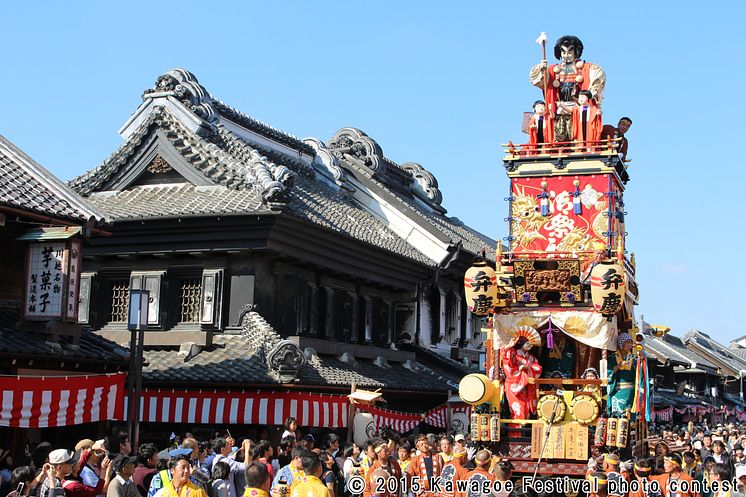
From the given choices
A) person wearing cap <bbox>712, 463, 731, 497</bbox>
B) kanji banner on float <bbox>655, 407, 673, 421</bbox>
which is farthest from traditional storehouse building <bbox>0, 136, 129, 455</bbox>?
kanji banner on float <bbox>655, 407, 673, 421</bbox>

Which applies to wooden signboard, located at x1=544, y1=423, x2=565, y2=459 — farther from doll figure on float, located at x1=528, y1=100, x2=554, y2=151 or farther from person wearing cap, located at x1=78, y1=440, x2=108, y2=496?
person wearing cap, located at x1=78, y1=440, x2=108, y2=496

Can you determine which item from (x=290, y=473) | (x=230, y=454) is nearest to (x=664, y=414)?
(x=230, y=454)

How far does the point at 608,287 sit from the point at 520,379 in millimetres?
2680

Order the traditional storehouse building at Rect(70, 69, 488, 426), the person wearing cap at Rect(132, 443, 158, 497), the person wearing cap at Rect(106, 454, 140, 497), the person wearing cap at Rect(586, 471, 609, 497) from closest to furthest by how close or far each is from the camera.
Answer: the person wearing cap at Rect(106, 454, 140, 497) < the person wearing cap at Rect(132, 443, 158, 497) < the person wearing cap at Rect(586, 471, 609, 497) < the traditional storehouse building at Rect(70, 69, 488, 426)

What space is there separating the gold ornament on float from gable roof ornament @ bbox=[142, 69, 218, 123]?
12351mm

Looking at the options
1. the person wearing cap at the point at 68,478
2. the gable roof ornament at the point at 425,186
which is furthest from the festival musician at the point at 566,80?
the gable roof ornament at the point at 425,186

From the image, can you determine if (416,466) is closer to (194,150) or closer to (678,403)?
(194,150)

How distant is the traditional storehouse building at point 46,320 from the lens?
15.2 m

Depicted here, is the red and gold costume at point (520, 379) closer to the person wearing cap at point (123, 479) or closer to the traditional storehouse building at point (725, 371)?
the person wearing cap at point (123, 479)

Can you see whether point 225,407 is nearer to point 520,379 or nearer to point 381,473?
point 520,379

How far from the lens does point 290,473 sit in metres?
9.85

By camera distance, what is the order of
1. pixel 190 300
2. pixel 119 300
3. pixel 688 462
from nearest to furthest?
1. pixel 688 462
2. pixel 190 300
3. pixel 119 300

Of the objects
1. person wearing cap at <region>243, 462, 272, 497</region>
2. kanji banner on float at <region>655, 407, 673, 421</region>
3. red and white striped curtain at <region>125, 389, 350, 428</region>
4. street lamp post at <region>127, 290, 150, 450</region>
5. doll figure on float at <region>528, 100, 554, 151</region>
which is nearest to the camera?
person wearing cap at <region>243, 462, 272, 497</region>

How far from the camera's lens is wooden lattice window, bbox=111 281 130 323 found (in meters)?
23.1
